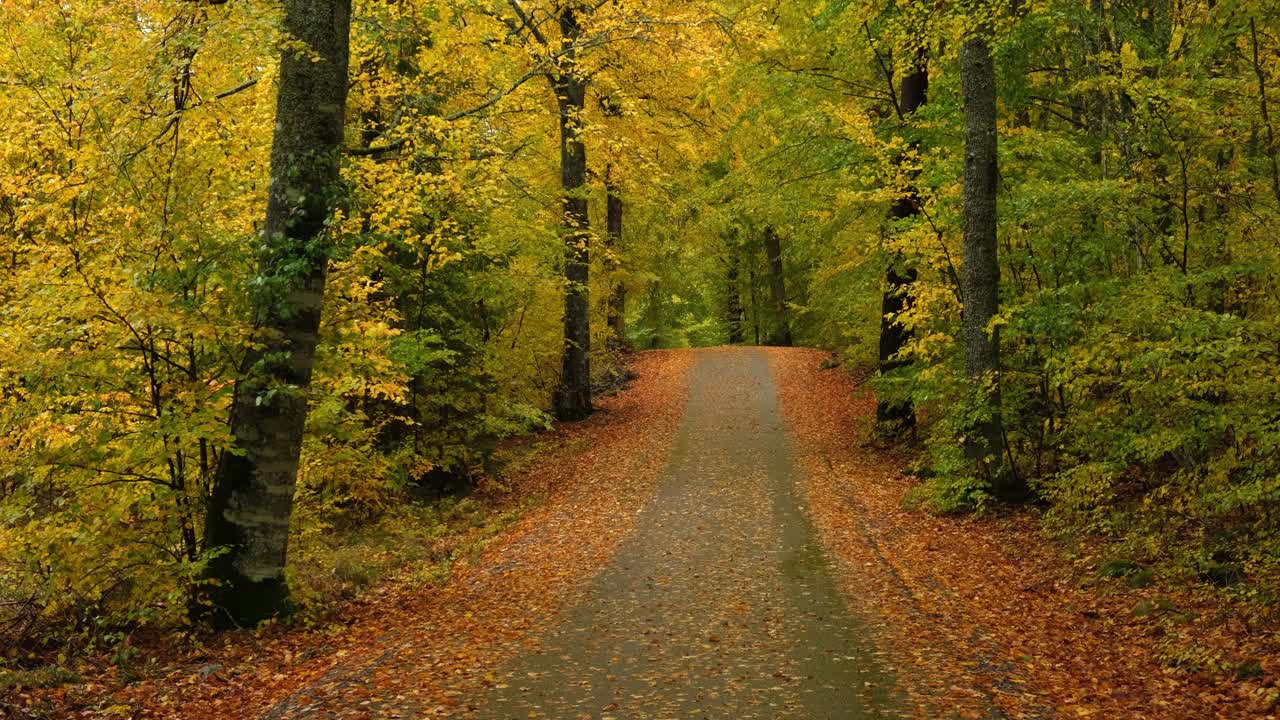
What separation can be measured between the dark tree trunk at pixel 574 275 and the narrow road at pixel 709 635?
6803 mm

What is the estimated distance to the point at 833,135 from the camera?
15.4m

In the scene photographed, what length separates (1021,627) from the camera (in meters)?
7.16

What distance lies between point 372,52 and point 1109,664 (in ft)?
34.4

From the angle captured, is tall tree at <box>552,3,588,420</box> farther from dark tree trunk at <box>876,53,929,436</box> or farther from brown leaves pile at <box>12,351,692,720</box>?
brown leaves pile at <box>12,351,692,720</box>

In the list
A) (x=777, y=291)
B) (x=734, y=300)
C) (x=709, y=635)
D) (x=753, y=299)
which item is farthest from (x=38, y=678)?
(x=734, y=300)

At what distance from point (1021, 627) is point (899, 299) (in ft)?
30.7

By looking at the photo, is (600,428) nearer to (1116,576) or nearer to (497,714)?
(1116,576)

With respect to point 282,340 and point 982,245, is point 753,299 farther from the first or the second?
point 282,340

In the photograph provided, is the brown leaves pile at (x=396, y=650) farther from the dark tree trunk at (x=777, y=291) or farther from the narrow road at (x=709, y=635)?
the dark tree trunk at (x=777, y=291)

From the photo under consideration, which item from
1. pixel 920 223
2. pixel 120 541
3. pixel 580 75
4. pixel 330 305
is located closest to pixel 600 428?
pixel 580 75

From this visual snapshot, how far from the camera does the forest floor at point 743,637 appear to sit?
18.8 feet

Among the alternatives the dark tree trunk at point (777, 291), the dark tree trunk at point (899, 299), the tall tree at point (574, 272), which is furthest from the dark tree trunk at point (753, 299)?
the dark tree trunk at point (899, 299)

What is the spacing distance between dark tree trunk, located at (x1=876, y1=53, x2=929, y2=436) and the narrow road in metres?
3.75

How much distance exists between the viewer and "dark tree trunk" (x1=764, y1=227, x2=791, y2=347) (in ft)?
112
